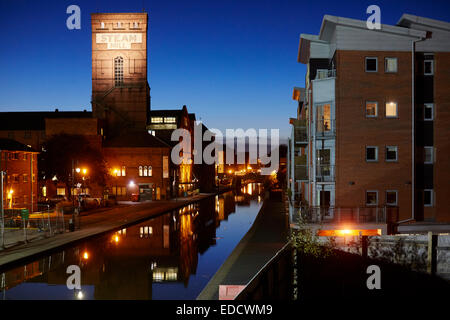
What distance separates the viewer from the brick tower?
217 feet

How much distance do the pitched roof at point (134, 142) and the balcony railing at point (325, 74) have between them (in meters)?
35.6

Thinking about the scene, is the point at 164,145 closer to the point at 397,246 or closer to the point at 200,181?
the point at 200,181

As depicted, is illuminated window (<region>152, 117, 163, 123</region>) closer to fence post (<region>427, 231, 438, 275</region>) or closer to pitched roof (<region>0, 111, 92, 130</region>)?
pitched roof (<region>0, 111, 92, 130</region>)

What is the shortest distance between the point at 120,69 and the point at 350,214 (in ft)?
175

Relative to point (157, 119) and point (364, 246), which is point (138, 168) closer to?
point (157, 119)

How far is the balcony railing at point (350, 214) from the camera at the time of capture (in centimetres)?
2462

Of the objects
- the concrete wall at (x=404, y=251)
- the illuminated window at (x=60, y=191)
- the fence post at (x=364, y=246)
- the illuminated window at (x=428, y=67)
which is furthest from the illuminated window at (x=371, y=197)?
the illuminated window at (x=60, y=191)

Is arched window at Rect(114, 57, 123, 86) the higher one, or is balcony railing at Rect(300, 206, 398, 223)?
arched window at Rect(114, 57, 123, 86)

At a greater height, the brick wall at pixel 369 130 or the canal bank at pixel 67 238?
the brick wall at pixel 369 130

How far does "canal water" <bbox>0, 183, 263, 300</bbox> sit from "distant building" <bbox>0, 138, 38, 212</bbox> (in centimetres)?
1629

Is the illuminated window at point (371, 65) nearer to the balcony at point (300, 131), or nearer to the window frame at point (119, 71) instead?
the balcony at point (300, 131)

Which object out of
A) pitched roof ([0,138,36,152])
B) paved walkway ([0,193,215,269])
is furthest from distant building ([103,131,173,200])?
paved walkway ([0,193,215,269])

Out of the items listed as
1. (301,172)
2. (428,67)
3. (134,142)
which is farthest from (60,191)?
(428,67)
